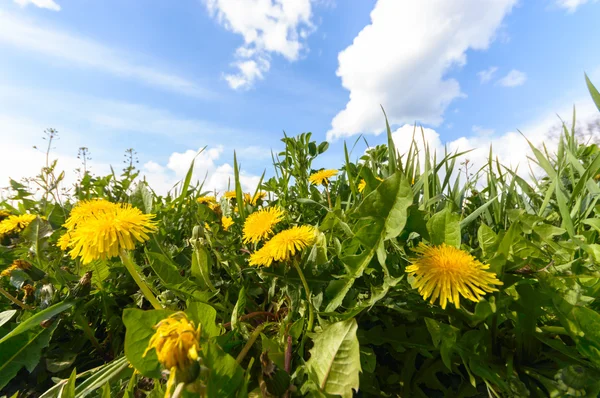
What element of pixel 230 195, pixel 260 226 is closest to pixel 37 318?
pixel 260 226

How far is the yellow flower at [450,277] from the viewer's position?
750 mm

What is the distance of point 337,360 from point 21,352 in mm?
1019

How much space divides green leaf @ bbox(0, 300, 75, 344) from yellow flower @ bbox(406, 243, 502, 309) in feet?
3.28

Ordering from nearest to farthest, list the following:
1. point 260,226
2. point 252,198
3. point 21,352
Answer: point 21,352, point 260,226, point 252,198

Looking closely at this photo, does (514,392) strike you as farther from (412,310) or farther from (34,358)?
(34,358)

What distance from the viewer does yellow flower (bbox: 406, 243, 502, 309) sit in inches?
29.5

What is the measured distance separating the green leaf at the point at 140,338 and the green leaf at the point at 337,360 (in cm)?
35

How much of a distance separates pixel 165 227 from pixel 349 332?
43.3 inches

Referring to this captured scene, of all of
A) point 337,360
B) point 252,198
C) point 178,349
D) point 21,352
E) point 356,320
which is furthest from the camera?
point 252,198

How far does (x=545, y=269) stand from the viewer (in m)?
0.84

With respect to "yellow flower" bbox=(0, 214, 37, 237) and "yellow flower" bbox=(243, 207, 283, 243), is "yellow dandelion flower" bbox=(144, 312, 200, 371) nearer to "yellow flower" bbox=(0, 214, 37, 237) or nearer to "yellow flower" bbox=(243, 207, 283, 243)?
"yellow flower" bbox=(243, 207, 283, 243)

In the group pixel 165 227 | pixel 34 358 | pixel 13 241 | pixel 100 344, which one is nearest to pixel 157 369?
pixel 34 358

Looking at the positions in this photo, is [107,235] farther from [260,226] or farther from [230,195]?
[230,195]

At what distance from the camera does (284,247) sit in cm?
96
